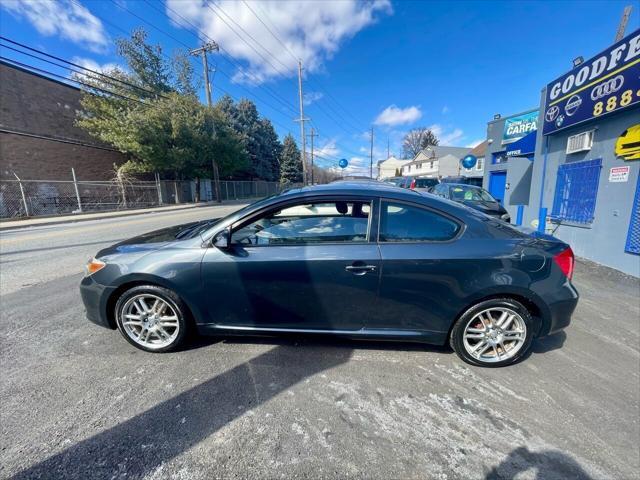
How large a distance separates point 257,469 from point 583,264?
7264 mm

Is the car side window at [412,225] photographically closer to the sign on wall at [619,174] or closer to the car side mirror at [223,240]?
the car side mirror at [223,240]

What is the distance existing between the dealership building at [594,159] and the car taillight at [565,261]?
4.11 m

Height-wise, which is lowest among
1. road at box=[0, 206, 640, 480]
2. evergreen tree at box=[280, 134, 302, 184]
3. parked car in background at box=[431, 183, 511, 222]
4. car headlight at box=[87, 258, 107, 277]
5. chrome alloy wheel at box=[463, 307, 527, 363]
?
road at box=[0, 206, 640, 480]

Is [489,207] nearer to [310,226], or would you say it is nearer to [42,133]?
[310,226]

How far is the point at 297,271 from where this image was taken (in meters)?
2.48

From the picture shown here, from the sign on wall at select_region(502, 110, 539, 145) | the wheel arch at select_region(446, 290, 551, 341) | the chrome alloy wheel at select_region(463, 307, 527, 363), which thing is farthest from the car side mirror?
the sign on wall at select_region(502, 110, 539, 145)

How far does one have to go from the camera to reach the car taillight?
252 cm

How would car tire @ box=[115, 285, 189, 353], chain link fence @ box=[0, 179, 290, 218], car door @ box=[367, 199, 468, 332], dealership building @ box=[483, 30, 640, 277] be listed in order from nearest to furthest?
1. car door @ box=[367, 199, 468, 332]
2. car tire @ box=[115, 285, 189, 353]
3. dealership building @ box=[483, 30, 640, 277]
4. chain link fence @ box=[0, 179, 290, 218]

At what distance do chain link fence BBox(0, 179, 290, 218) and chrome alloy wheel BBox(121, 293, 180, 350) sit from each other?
610 inches

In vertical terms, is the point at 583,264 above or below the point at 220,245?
below

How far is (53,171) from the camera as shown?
59.8 feet

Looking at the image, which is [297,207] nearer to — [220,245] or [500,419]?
[220,245]

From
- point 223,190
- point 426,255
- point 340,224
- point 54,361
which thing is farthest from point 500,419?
point 223,190

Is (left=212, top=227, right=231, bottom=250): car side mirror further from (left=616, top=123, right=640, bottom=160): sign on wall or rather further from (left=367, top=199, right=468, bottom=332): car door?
(left=616, top=123, right=640, bottom=160): sign on wall
